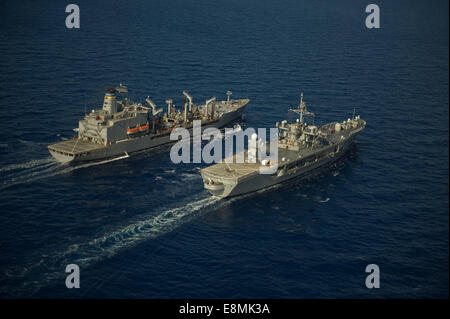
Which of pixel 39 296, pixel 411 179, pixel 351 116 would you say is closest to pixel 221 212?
pixel 39 296

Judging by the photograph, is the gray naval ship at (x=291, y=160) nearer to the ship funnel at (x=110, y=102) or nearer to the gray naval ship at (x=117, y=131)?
the gray naval ship at (x=117, y=131)

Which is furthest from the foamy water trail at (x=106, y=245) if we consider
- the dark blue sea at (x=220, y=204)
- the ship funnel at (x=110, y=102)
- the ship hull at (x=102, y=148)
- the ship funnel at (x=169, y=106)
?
the ship funnel at (x=169, y=106)

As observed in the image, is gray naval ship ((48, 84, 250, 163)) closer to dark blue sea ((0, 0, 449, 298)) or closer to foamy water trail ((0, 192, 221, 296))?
dark blue sea ((0, 0, 449, 298))

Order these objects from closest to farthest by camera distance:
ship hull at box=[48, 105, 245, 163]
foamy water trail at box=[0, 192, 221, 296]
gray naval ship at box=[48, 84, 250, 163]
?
foamy water trail at box=[0, 192, 221, 296]
ship hull at box=[48, 105, 245, 163]
gray naval ship at box=[48, 84, 250, 163]

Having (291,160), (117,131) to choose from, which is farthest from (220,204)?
(117,131)

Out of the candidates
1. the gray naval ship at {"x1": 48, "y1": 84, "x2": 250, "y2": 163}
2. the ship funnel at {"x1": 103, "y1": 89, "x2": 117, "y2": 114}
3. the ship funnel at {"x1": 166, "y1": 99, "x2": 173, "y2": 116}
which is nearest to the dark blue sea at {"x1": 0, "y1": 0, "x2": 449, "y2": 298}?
the gray naval ship at {"x1": 48, "y1": 84, "x2": 250, "y2": 163}
